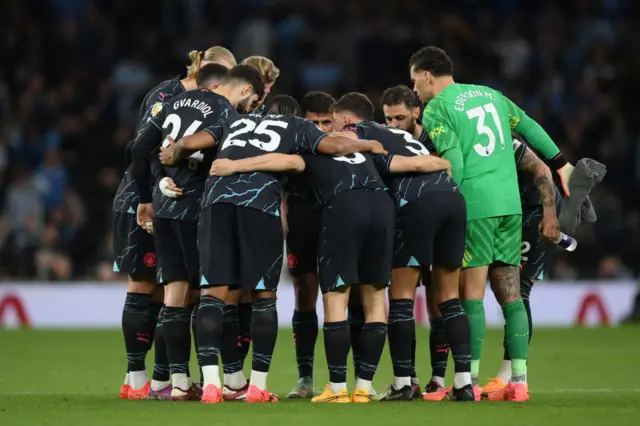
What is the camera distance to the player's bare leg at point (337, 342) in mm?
8680

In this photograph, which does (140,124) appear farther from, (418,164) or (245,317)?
(418,164)

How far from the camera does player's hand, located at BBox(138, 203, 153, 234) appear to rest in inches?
368

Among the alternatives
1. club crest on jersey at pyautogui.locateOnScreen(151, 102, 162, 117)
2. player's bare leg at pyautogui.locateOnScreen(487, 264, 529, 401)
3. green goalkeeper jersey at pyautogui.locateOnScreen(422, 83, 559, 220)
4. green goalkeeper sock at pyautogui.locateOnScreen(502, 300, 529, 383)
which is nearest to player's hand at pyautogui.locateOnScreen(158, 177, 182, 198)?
club crest on jersey at pyautogui.locateOnScreen(151, 102, 162, 117)

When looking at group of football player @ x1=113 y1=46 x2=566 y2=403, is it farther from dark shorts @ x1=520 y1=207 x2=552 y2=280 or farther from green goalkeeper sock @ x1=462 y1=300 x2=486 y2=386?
dark shorts @ x1=520 y1=207 x2=552 y2=280

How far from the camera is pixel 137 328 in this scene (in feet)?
31.5

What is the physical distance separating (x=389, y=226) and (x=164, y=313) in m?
1.66

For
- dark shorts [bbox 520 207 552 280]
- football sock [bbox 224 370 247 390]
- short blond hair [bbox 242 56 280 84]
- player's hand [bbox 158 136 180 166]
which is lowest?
football sock [bbox 224 370 247 390]

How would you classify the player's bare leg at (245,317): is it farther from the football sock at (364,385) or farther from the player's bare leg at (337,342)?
the football sock at (364,385)

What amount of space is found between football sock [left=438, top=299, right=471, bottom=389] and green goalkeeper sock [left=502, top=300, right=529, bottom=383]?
0.39 meters

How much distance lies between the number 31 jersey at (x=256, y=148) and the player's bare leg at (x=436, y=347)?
4.40ft

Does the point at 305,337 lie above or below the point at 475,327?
below

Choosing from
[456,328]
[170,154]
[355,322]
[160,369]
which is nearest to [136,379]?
[160,369]

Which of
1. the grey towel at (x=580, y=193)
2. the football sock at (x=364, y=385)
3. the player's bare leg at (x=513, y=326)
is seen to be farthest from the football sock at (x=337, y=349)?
the grey towel at (x=580, y=193)

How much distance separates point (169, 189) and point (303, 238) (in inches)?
41.0
